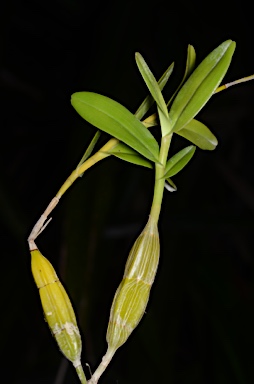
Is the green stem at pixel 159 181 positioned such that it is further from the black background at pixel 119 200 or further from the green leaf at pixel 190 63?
the black background at pixel 119 200

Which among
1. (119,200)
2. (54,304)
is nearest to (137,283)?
(54,304)

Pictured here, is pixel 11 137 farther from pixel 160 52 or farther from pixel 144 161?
pixel 144 161

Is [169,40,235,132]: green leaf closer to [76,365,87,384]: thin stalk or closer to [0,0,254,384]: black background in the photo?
[76,365,87,384]: thin stalk

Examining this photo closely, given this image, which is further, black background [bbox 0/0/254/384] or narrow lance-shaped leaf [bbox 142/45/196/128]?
black background [bbox 0/0/254/384]

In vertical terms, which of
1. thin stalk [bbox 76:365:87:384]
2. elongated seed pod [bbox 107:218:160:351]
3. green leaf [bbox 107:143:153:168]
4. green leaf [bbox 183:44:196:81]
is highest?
green leaf [bbox 183:44:196:81]

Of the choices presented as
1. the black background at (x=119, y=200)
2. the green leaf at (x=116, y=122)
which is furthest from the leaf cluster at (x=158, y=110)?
the black background at (x=119, y=200)

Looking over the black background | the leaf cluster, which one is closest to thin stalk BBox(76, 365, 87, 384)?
the leaf cluster

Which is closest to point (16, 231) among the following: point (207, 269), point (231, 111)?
point (207, 269)
